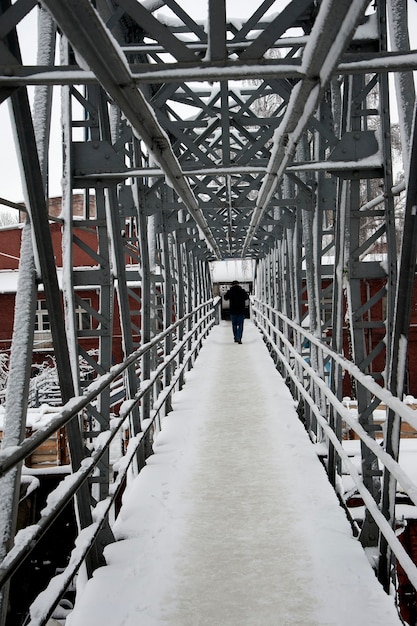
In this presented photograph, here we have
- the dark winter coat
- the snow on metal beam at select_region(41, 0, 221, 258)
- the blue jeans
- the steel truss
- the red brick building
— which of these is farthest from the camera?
the red brick building

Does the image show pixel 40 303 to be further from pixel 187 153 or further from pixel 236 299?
pixel 187 153

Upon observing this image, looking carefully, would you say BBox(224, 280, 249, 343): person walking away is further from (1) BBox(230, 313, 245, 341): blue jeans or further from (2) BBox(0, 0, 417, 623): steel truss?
(2) BBox(0, 0, 417, 623): steel truss

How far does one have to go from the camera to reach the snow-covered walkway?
10.9 ft

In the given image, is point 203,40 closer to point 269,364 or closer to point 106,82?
point 106,82

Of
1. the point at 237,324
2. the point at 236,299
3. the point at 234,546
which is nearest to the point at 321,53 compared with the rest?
the point at 234,546

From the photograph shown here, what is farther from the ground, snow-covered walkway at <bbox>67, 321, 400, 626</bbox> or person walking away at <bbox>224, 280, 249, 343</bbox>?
person walking away at <bbox>224, 280, 249, 343</bbox>

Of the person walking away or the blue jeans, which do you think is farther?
the blue jeans

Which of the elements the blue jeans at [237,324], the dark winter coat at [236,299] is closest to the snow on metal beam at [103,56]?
the dark winter coat at [236,299]

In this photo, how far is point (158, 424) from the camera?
8125mm

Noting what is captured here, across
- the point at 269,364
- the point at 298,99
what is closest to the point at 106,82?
the point at 298,99

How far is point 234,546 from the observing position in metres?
4.19

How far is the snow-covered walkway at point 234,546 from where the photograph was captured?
3.33m

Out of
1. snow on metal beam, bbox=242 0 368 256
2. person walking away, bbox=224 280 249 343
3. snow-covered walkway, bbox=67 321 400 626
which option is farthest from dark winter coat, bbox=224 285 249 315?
snow on metal beam, bbox=242 0 368 256

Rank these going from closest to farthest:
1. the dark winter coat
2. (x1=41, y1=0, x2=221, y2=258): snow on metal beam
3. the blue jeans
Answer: (x1=41, y1=0, x2=221, y2=258): snow on metal beam, the dark winter coat, the blue jeans
